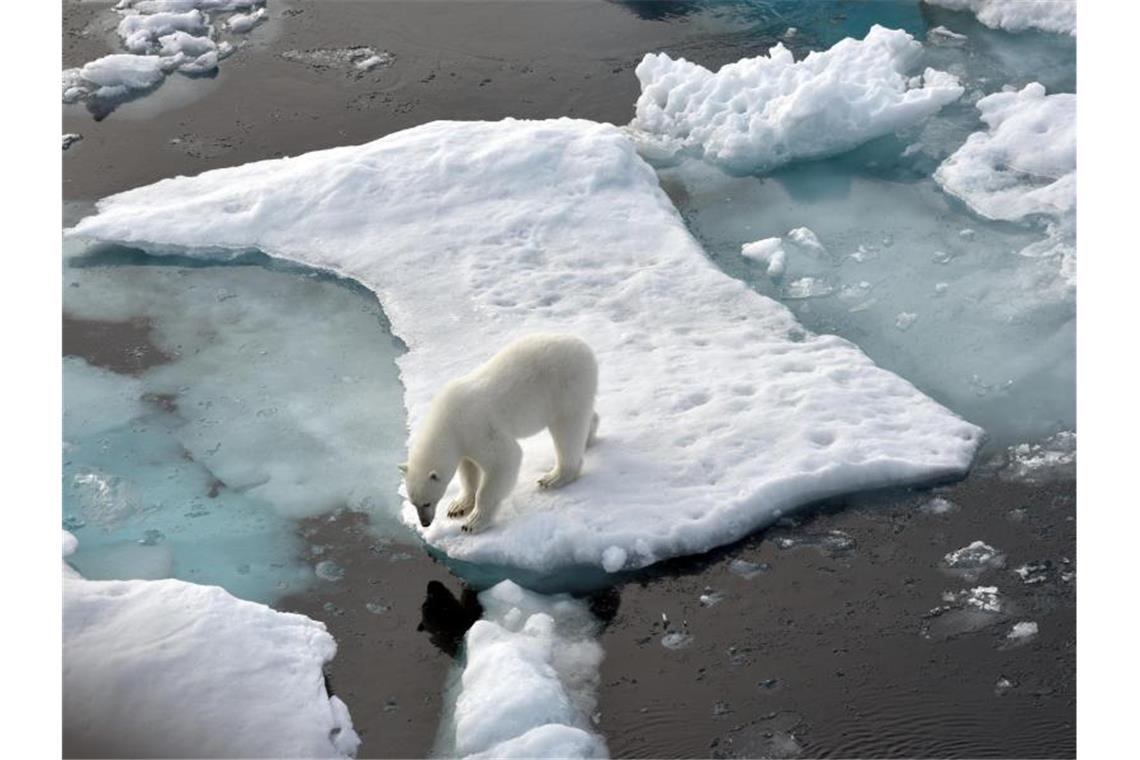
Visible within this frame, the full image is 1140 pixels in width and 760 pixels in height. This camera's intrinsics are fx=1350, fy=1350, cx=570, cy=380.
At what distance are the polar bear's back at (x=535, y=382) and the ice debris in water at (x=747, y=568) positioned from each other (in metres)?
1.09

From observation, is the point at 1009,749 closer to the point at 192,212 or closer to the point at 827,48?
the point at 192,212

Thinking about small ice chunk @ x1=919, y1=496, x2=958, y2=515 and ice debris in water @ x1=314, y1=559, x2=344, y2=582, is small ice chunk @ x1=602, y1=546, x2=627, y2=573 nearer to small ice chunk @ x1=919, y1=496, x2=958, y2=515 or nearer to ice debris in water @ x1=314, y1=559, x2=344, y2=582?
ice debris in water @ x1=314, y1=559, x2=344, y2=582

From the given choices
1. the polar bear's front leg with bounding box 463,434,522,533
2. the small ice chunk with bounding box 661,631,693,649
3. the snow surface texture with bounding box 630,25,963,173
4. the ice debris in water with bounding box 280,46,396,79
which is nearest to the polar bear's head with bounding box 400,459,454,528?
the polar bear's front leg with bounding box 463,434,522,533

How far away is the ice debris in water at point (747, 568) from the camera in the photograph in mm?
6664

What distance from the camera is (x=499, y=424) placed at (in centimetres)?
674

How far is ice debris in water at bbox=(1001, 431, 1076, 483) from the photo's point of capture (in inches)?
286

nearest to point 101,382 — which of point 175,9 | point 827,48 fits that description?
point 175,9

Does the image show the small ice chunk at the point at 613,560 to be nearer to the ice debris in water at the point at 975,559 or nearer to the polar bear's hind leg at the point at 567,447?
the polar bear's hind leg at the point at 567,447

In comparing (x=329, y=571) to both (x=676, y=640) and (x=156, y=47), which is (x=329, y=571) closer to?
(x=676, y=640)

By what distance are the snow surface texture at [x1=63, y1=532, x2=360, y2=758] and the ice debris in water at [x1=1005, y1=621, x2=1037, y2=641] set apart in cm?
304

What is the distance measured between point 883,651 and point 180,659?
10.4 feet

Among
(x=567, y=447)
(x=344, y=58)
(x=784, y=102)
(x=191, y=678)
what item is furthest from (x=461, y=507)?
(x=344, y=58)

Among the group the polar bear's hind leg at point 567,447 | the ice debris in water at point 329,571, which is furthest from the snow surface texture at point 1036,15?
the ice debris in water at point 329,571

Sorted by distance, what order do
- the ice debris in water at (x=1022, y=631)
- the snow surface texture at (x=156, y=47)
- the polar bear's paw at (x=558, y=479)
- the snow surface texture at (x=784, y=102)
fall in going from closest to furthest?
1. the ice debris in water at (x=1022, y=631)
2. the polar bear's paw at (x=558, y=479)
3. the snow surface texture at (x=784, y=102)
4. the snow surface texture at (x=156, y=47)
